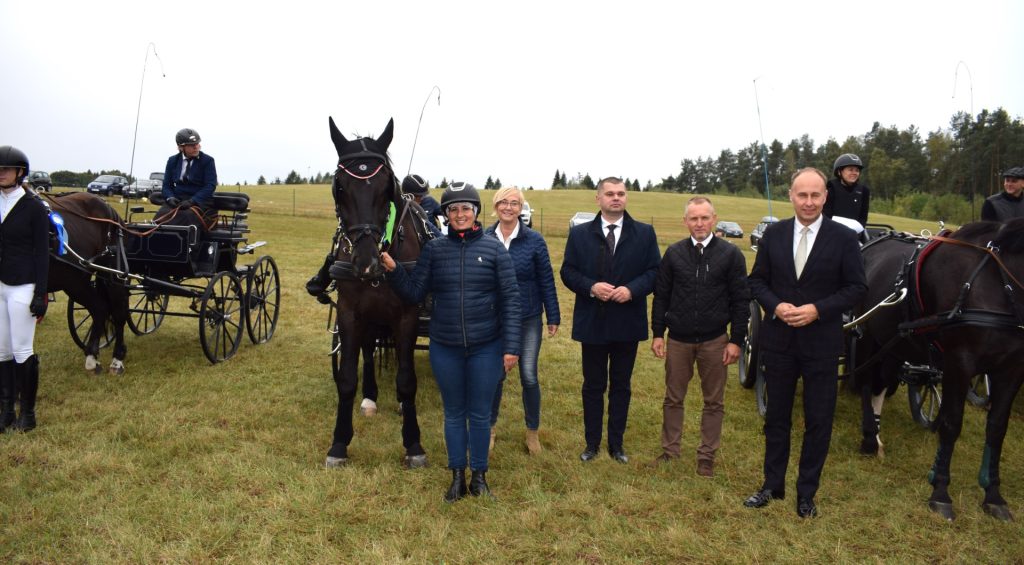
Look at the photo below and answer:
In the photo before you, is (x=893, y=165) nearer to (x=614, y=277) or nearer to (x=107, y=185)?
(x=107, y=185)

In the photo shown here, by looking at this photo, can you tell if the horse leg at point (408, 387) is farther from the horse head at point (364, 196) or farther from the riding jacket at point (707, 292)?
the riding jacket at point (707, 292)

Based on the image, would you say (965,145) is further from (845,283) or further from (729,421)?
(845,283)

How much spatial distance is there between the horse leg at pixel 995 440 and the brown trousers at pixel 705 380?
5.36ft

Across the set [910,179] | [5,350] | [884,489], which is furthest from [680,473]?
[910,179]

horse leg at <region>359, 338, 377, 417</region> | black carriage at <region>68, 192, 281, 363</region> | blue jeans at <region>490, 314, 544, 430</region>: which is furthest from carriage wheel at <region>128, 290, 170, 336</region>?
blue jeans at <region>490, 314, 544, 430</region>

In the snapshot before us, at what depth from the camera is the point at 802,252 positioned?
3740mm

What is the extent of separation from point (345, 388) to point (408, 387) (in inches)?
18.0

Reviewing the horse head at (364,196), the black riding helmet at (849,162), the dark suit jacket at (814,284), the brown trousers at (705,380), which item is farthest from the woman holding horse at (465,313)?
the black riding helmet at (849,162)

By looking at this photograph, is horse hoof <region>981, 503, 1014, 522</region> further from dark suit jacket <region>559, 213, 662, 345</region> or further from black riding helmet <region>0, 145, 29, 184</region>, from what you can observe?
black riding helmet <region>0, 145, 29, 184</region>

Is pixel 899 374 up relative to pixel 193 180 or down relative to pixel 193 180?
down

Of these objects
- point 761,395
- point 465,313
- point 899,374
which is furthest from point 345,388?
point 899,374

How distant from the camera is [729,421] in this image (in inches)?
227

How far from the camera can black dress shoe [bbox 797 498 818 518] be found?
3.81 meters

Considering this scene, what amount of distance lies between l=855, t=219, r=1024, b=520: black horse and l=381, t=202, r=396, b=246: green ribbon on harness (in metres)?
3.52
